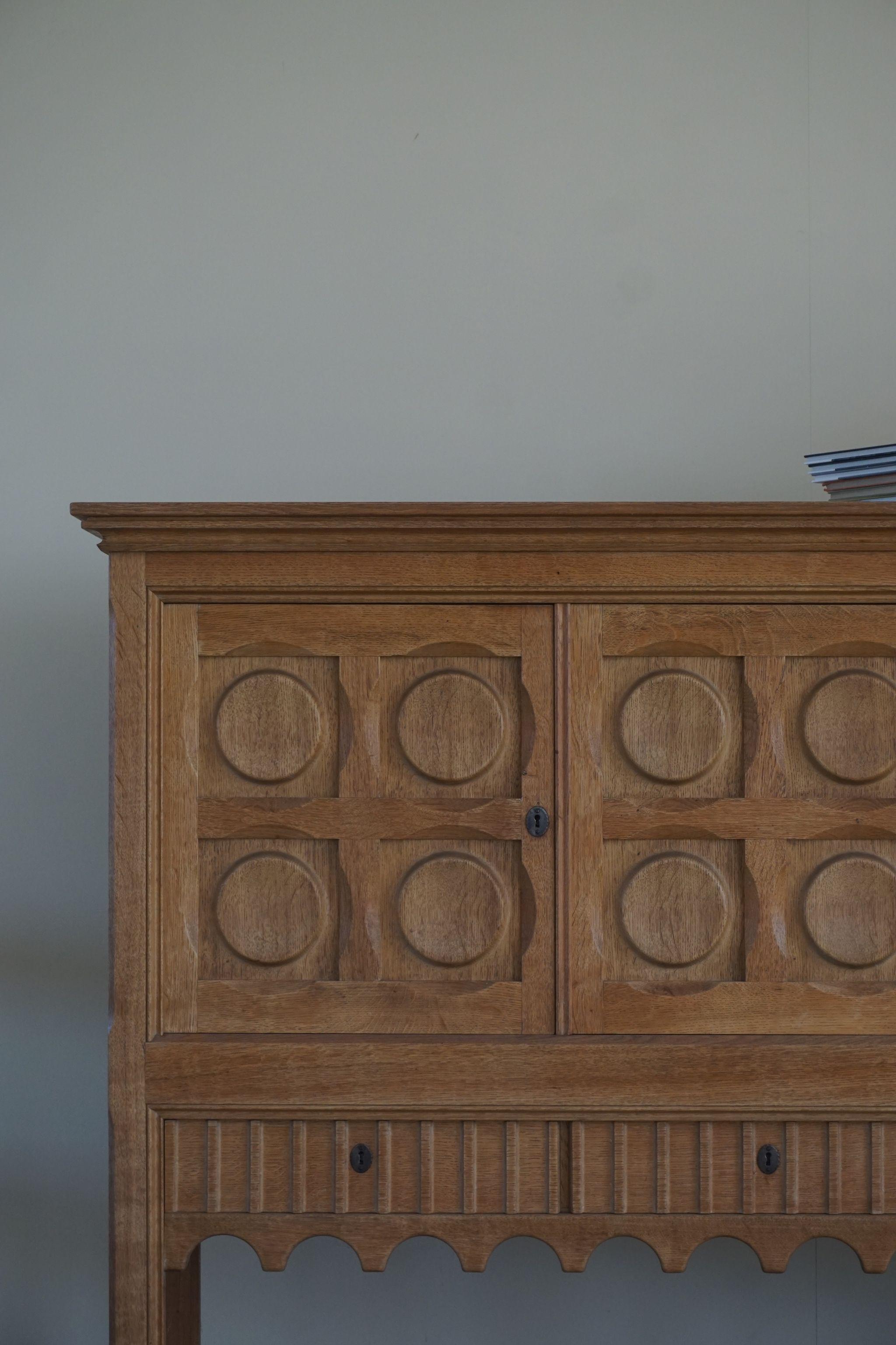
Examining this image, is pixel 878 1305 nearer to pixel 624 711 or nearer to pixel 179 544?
pixel 624 711

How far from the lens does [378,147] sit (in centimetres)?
185

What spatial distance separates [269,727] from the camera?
1.29m

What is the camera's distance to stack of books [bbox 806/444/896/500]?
139 centimetres

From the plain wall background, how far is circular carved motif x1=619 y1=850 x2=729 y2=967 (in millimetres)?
792

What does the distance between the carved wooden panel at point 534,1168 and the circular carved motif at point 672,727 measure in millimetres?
430

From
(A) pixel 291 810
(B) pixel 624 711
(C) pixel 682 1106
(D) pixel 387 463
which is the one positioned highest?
(D) pixel 387 463

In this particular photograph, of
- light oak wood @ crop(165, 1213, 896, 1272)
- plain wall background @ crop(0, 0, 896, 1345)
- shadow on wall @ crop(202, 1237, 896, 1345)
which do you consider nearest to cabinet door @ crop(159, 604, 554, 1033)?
light oak wood @ crop(165, 1213, 896, 1272)

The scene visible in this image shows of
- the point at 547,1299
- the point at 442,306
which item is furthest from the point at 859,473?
the point at 547,1299

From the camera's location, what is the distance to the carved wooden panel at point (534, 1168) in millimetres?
1253

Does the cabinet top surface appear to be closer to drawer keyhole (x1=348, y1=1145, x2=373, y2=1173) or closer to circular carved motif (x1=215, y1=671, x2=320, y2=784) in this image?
circular carved motif (x1=215, y1=671, x2=320, y2=784)

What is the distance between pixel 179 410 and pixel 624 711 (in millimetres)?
1049

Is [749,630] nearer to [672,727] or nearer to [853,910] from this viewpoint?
[672,727]

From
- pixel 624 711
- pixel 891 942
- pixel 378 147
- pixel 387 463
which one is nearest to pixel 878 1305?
pixel 891 942

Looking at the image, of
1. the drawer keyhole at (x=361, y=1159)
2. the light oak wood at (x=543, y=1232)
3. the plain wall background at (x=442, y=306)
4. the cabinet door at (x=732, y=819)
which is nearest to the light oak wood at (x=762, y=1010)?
the cabinet door at (x=732, y=819)
